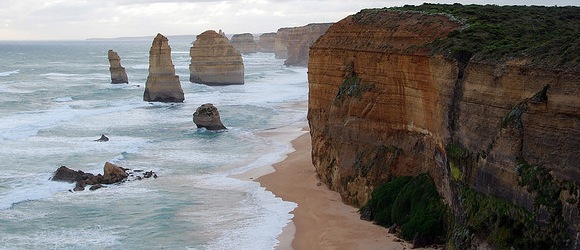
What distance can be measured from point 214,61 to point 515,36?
6288cm

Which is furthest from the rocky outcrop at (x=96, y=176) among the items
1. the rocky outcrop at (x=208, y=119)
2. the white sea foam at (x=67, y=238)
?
the rocky outcrop at (x=208, y=119)

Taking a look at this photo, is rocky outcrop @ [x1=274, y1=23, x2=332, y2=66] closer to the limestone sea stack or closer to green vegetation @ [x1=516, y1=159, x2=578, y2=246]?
the limestone sea stack

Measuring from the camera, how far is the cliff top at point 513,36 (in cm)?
1905

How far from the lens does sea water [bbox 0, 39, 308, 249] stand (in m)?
26.9

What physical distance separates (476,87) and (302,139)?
26266 millimetres

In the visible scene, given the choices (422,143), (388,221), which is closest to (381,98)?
(422,143)

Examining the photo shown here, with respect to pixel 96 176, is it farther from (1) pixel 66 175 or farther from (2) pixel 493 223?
(2) pixel 493 223

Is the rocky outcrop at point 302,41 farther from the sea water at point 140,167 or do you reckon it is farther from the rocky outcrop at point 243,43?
the sea water at point 140,167

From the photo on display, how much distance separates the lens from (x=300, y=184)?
33844 mm

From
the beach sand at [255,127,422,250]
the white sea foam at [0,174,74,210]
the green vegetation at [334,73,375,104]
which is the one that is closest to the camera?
the beach sand at [255,127,422,250]

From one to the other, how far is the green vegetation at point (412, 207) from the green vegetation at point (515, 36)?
15.0 feet

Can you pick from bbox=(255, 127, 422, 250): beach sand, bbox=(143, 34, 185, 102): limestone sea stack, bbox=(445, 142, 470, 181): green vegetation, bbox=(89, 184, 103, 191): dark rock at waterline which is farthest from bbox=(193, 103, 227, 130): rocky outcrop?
bbox=(445, 142, 470, 181): green vegetation

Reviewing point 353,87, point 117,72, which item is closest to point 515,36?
point 353,87

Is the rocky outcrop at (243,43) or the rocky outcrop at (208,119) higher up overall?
the rocky outcrop at (208,119)
